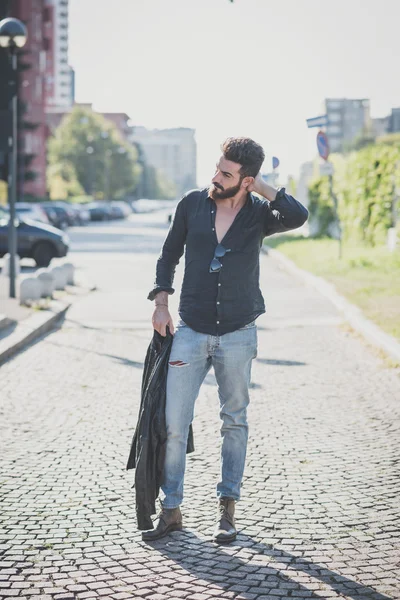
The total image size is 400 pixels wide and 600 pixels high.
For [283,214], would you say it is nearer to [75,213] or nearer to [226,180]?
[226,180]

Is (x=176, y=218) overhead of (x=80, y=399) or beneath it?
overhead

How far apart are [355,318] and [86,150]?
300ft

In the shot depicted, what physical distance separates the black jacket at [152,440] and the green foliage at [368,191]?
20835 millimetres

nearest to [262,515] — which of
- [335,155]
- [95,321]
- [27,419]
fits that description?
[27,419]

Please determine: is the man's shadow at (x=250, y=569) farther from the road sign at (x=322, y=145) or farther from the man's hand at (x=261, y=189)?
the road sign at (x=322, y=145)

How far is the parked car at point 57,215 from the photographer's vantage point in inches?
1967

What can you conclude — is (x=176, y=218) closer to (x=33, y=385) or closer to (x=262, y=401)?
(x=262, y=401)

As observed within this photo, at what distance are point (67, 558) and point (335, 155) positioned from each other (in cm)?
3123

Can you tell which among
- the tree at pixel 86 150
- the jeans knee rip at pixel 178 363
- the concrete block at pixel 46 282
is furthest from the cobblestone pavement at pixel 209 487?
the tree at pixel 86 150

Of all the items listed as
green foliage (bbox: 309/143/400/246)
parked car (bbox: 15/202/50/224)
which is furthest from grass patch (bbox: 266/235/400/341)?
parked car (bbox: 15/202/50/224)

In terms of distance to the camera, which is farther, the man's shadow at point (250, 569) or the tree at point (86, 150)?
the tree at point (86, 150)

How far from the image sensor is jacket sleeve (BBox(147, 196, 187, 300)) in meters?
4.49

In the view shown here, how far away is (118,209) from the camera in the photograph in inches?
3211

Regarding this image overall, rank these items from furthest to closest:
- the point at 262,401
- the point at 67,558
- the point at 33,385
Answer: the point at 33,385 → the point at 262,401 → the point at 67,558
